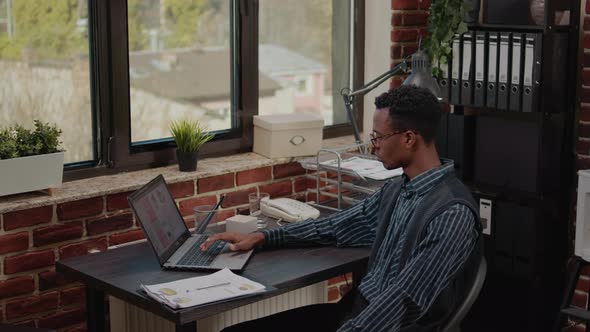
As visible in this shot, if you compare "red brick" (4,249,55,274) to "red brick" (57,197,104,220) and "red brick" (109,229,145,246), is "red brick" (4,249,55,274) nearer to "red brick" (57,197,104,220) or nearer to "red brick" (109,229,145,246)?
"red brick" (57,197,104,220)

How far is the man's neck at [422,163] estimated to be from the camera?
8.36 feet

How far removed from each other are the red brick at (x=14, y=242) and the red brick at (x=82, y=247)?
14 centimetres

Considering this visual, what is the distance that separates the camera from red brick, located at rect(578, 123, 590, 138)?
3678 millimetres

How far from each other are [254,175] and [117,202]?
63cm

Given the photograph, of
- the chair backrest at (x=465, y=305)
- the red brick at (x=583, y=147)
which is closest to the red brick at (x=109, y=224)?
the chair backrest at (x=465, y=305)

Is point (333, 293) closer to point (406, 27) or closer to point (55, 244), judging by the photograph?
point (406, 27)

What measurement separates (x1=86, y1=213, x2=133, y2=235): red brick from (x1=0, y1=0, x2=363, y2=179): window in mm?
204

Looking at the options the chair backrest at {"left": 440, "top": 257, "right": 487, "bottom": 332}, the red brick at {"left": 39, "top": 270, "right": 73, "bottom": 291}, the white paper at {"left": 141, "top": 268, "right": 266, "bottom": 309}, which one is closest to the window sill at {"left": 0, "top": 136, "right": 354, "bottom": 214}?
the red brick at {"left": 39, "top": 270, "right": 73, "bottom": 291}

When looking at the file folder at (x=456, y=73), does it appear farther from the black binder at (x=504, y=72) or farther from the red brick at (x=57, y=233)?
the red brick at (x=57, y=233)

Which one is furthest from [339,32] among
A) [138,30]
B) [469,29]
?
[138,30]

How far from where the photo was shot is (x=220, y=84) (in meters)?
3.83

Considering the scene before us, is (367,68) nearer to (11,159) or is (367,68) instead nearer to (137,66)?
(137,66)

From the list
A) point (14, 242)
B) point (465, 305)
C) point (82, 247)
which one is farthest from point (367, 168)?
point (14, 242)

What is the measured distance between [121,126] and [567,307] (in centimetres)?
176
